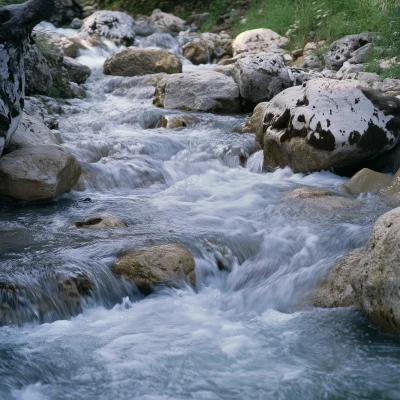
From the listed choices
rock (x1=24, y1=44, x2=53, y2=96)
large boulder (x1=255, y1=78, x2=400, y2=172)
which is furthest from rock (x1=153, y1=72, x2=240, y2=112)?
large boulder (x1=255, y1=78, x2=400, y2=172)

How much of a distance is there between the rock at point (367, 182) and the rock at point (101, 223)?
2.28 metres

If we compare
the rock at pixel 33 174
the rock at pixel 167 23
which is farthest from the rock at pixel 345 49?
the rock at pixel 167 23

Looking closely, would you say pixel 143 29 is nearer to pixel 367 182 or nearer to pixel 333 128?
pixel 333 128

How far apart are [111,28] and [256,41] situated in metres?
3.64

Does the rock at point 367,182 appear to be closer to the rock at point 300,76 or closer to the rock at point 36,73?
the rock at point 300,76

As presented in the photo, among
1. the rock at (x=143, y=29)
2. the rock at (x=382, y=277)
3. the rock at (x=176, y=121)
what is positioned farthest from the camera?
the rock at (x=143, y=29)

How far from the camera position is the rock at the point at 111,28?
1502 centimetres

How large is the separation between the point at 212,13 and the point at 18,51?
12.4 metres

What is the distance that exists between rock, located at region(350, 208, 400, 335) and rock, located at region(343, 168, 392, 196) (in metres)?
2.55

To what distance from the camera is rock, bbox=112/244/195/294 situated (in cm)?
417

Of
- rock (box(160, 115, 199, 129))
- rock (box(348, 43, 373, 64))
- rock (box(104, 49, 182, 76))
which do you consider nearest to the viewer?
rock (box(160, 115, 199, 129))

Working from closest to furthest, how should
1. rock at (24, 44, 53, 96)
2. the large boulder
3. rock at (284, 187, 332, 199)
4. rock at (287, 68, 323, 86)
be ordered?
rock at (284, 187, 332, 199) < the large boulder < rock at (24, 44, 53, 96) < rock at (287, 68, 323, 86)

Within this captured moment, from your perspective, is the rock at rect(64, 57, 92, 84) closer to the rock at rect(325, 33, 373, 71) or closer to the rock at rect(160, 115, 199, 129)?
the rock at rect(160, 115, 199, 129)

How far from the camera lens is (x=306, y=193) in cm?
579
